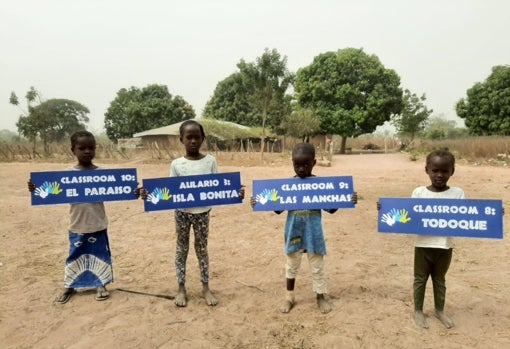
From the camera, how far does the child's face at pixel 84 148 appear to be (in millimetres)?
3531

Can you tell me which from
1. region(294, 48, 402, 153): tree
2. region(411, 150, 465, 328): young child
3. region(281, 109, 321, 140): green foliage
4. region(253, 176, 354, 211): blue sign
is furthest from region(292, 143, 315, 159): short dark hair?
region(294, 48, 402, 153): tree

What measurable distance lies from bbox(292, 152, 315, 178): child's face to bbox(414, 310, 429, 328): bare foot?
1.55 m

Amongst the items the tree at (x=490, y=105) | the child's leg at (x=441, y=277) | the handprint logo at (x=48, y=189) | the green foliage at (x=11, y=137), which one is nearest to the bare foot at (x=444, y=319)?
the child's leg at (x=441, y=277)

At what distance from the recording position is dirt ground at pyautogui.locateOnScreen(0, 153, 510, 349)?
294 centimetres

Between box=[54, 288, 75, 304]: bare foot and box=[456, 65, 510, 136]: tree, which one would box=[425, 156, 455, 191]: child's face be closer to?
box=[54, 288, 75, 304]: bare foot

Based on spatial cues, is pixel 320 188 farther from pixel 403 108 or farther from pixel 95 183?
pixel 403 108

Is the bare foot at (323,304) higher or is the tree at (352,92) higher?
the tree at (352,92)

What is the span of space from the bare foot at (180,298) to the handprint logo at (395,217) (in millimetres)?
2033

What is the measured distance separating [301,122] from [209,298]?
23.3m

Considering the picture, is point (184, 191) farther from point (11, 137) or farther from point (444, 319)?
point (11, 137)

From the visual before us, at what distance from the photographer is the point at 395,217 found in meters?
3.18

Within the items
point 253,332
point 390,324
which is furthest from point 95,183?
point 390,324

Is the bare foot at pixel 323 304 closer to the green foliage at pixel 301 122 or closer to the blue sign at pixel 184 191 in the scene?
the blue sign at pixel 184 191

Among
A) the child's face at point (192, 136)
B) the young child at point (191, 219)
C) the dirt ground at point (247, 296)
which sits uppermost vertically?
the child's face at point (192, 136)
